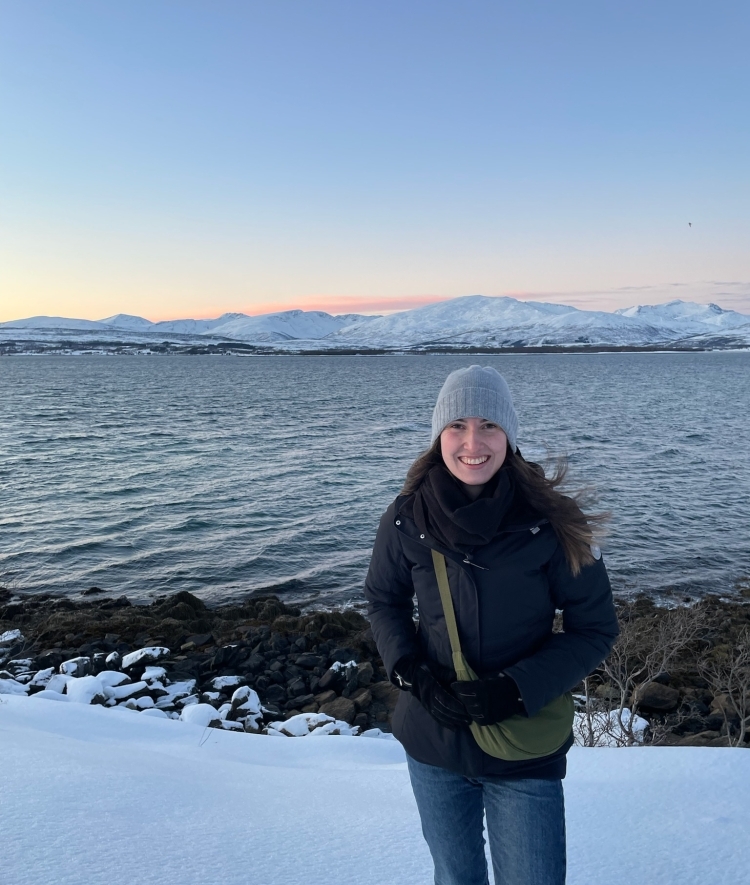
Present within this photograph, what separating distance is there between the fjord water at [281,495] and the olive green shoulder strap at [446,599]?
821mm

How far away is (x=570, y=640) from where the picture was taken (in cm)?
202

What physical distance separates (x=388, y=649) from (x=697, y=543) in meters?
15.6

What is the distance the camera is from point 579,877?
266cm

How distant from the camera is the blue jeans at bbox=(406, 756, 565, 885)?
1.93 m

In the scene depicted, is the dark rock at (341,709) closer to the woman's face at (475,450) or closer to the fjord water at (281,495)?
the fjord water at (281,495)

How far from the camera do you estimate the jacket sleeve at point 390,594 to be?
216 cm

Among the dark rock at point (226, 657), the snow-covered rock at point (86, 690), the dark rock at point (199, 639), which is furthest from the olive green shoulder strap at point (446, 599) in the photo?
the dark rock at point (199, 639)

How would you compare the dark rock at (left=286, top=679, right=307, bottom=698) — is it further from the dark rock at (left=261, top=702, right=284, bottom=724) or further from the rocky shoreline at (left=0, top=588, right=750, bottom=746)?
the dark rock at (left=261, top=702, right=284, bottom=724)

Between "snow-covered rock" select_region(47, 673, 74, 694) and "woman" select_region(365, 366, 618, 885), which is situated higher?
"woman" select_region(365, 366, 618, 885)

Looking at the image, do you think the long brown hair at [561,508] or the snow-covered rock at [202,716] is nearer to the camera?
the long brown hair at [561,508]

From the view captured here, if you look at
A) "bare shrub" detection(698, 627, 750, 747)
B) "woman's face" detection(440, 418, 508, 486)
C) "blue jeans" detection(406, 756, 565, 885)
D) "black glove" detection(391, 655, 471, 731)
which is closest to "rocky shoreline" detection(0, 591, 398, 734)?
"bare shrub" detection(698, 627, 750, 747)

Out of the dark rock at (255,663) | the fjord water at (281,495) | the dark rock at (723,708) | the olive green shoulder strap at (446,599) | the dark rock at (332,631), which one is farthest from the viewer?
the fjord water at (281,495)

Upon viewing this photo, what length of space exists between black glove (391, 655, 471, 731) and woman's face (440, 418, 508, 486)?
0.65 meters

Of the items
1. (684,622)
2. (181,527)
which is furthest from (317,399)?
(684,622)
